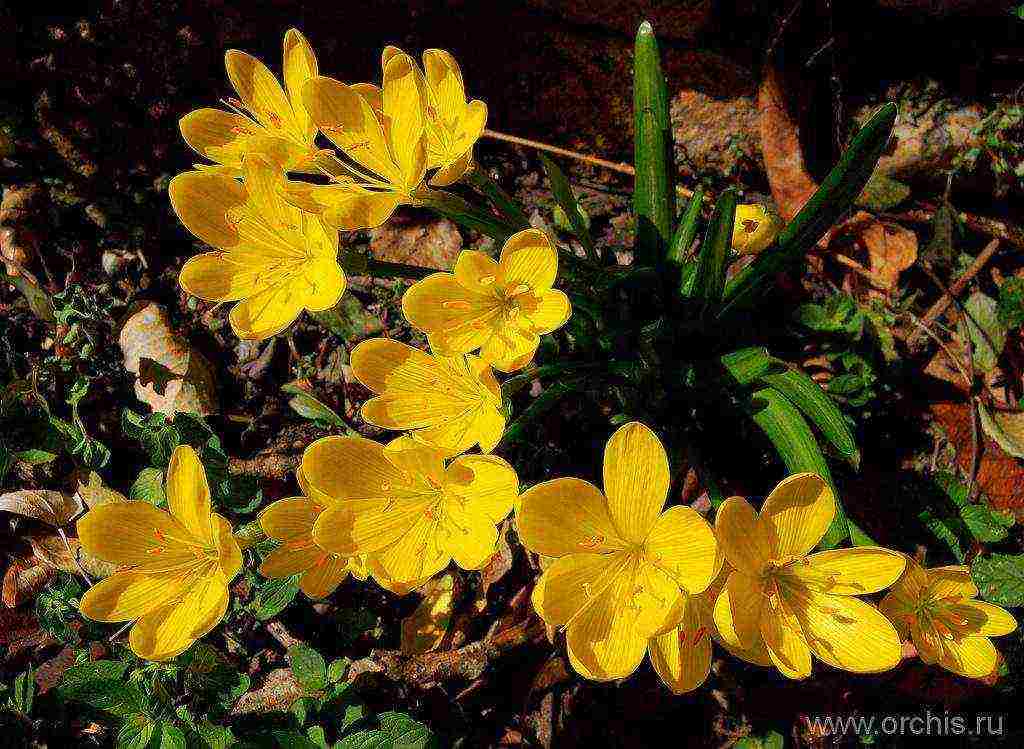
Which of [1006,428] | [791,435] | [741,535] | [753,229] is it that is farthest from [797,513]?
[1006,428]

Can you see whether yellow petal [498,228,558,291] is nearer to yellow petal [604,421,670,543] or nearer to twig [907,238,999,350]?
yellow petal [604,421,670,543]

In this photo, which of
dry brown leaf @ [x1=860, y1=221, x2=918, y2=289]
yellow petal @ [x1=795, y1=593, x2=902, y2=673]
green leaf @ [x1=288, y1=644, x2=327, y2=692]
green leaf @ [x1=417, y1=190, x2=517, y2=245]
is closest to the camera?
yellow petal @ [x1=795, y1=593, x2=902, y2=673]

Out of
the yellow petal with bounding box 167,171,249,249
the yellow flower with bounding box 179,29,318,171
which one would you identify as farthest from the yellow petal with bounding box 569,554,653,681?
the yellow flower with bounding box 179,29,318,171

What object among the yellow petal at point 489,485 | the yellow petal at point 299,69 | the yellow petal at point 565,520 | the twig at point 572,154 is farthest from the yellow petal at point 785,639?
the twig at point 572,154

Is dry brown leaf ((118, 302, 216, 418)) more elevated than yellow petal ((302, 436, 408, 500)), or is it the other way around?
yellow petal ((302, 436, 408, 500))

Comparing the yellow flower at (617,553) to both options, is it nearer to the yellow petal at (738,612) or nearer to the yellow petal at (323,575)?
the yellow petal at (738,612)

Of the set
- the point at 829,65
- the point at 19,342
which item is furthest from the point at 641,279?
the point at 19,342

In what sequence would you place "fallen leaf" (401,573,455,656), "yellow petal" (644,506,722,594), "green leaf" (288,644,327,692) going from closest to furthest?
"yellow petal" (644,506,722,594) < "green leaf" (288,644,327,692) < "fallen leaf" (401,573,455,656)

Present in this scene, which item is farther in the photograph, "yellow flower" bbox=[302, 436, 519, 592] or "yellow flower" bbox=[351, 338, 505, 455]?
"yellow flower" bbox=[351, 338, 505, 455]
